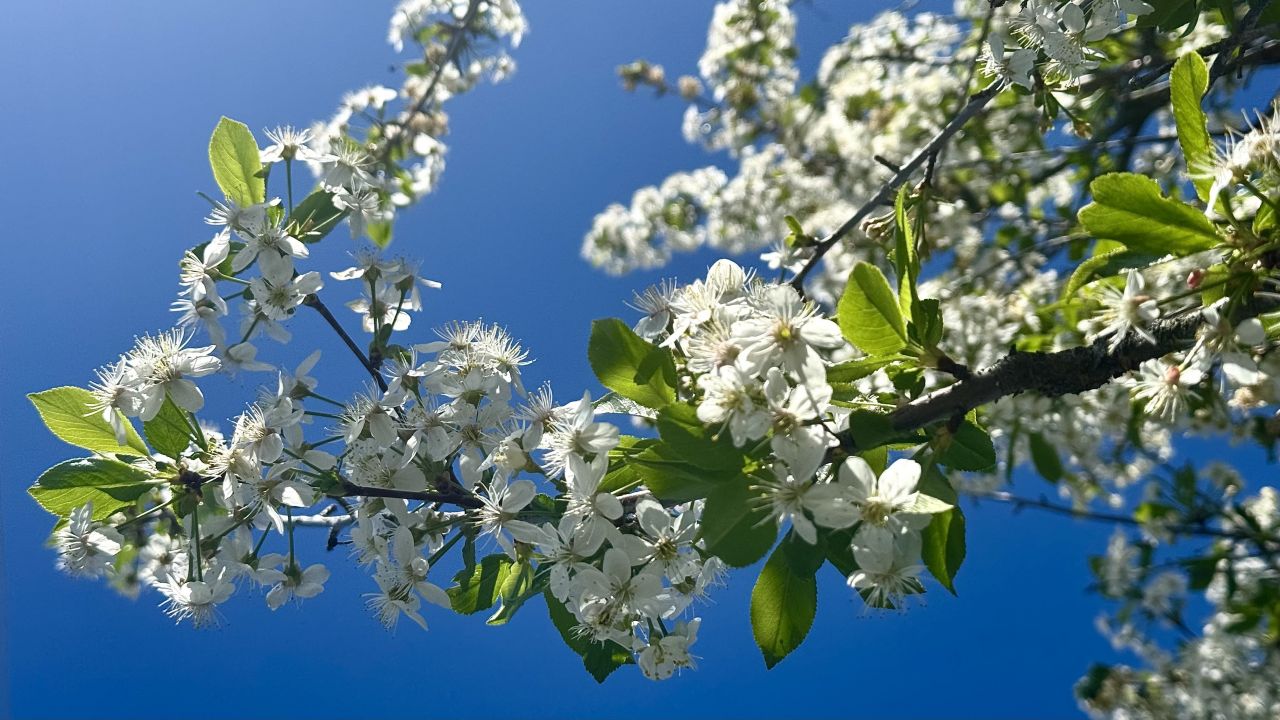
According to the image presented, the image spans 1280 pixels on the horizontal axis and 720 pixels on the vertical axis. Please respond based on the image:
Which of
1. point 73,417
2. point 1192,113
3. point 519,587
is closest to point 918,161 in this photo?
point 1192,113

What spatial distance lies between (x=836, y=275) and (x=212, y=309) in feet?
12.1

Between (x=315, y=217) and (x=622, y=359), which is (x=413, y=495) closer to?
(x=622, y=359)

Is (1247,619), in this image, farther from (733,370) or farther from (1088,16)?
(733,370)

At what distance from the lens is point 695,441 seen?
2.93 ft

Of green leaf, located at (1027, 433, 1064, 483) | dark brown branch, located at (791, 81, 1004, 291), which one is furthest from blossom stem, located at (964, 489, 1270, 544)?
dark brown branch, located at (791, 81, 1004, 291)

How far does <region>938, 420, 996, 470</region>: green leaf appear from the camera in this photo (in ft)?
3.25

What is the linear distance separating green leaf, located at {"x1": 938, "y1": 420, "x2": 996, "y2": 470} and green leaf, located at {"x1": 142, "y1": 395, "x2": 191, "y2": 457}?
1.07 metres

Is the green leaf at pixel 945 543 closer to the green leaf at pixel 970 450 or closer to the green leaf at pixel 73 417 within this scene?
the green leaf at pixel 970 450

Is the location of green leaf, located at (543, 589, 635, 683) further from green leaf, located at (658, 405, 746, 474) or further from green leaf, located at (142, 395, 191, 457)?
green leaf, located at (142, 395, 191, 457)

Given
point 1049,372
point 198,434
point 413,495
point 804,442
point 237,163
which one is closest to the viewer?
point 804,442

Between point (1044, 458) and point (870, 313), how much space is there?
7.79 ft

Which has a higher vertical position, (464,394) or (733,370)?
(464,394)

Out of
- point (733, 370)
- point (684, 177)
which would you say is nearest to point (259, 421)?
point (733, 370)

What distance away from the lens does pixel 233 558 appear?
1.22 meters
